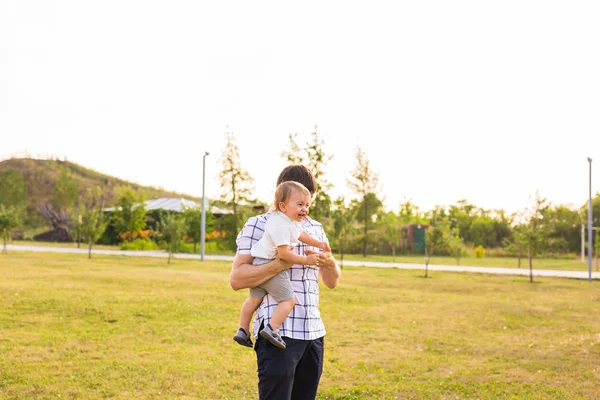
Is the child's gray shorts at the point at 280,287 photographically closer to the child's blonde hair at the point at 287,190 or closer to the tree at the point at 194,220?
the child's blonde hair at the point at 287,190

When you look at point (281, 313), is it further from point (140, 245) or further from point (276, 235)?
point (140, 245)

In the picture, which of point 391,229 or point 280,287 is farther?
point 391,229

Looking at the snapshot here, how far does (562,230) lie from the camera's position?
4656cm

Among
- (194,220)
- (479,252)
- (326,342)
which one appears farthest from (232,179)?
(326,342)

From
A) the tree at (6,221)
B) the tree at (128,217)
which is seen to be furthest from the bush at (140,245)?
the tree at (6,221)

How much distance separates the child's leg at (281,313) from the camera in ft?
9.75

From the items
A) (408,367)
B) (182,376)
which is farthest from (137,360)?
(408,367)

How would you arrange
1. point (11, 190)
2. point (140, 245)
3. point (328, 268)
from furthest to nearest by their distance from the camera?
point (11, 190) → point (140, 245) → point (328, 268)

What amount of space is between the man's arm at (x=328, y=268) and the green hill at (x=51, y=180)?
70.9 meters

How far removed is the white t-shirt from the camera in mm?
2916

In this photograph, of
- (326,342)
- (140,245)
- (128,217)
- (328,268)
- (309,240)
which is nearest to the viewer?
(309,240)

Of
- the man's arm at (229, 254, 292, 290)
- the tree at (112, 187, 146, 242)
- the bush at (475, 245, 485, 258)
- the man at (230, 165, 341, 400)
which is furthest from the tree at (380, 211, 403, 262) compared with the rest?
the man's arm at (229, 254, 292, 290)

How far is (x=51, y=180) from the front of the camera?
258ft

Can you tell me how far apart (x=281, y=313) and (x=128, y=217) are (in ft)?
146
